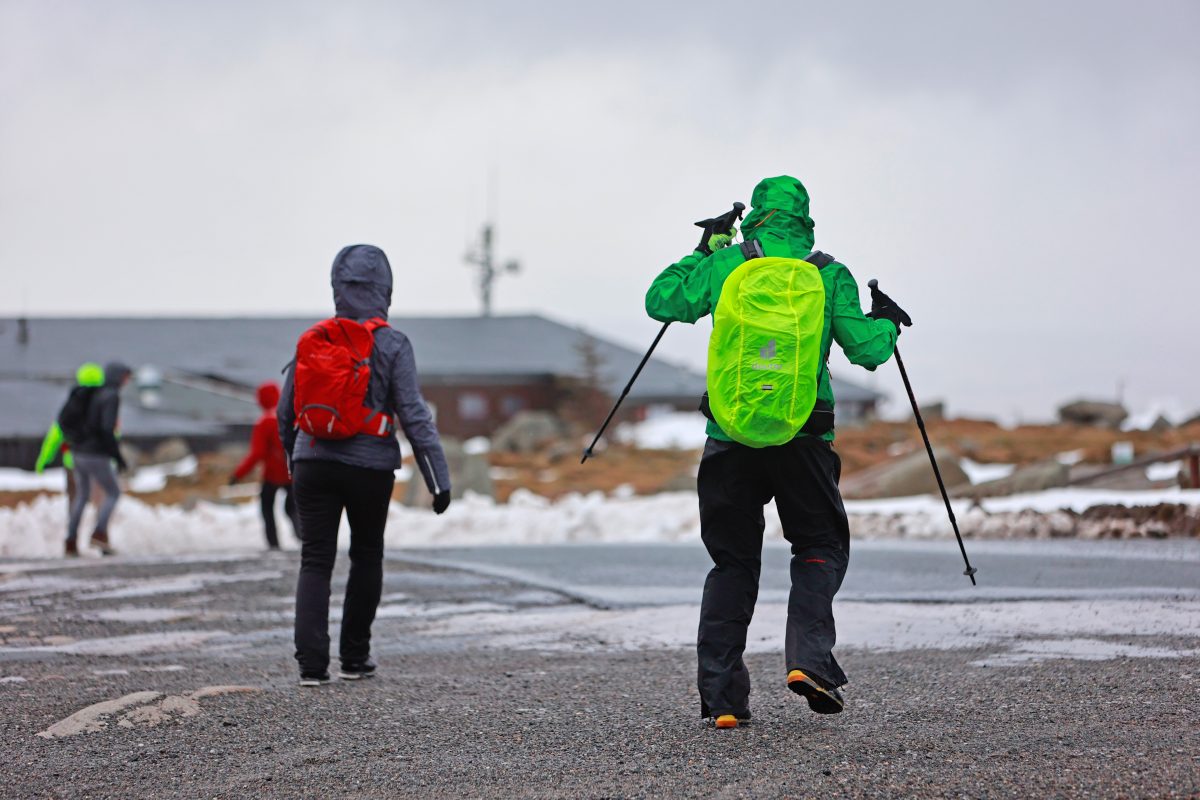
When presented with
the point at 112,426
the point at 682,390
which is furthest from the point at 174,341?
the point at 112,426

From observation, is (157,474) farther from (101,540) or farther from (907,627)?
(907,627)

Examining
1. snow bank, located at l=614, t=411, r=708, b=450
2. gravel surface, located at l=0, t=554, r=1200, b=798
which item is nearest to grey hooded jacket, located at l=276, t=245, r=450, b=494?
gravel surface, located at l=0, t=554, r=1200, b=798

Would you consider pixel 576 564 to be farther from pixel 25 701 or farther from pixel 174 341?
pixel 174 341

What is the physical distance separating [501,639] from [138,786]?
3694mm

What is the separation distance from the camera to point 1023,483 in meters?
19.5

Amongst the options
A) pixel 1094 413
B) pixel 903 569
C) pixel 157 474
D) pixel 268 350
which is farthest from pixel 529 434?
pixel 903 569

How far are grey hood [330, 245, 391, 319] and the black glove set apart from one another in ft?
7.88

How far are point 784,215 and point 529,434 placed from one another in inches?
1664

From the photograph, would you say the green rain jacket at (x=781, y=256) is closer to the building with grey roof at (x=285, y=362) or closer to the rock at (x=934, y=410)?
the building with grey roof at (x=285, y=362)

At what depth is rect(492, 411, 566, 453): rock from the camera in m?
46.0

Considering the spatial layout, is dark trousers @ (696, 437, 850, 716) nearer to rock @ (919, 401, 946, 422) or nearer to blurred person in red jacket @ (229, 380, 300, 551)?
blurred person in red jacket @ (229, 380, 300, 551)

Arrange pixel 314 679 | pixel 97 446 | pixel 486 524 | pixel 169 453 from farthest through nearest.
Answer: pixel 169 453, pixel 486 524, pixel 97 446, pixel 314 679

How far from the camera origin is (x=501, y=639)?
7.97m

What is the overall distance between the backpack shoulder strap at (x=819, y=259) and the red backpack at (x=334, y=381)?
7.21ft
